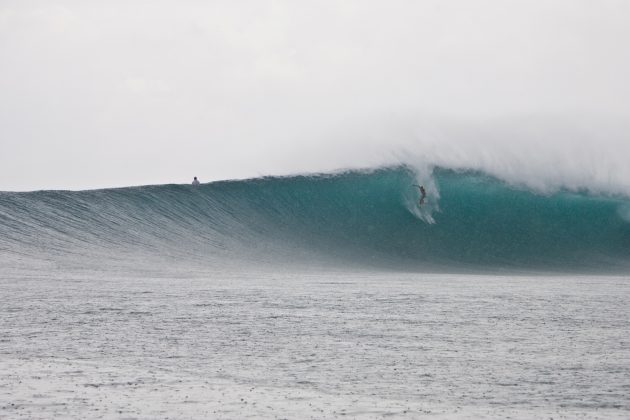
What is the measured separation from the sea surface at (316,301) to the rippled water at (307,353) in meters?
0.03

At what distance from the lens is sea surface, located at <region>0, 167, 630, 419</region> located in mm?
7305

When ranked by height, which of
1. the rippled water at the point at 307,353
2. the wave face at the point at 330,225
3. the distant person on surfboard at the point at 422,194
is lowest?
the rippled water at the point at 307,353

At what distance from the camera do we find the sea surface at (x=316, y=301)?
24.0 ft

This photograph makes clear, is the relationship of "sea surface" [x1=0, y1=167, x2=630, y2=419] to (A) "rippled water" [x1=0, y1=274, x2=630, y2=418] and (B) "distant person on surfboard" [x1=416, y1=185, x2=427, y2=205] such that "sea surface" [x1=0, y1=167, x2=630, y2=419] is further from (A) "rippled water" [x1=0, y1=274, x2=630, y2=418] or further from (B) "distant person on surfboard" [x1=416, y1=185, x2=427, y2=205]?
(B) "distant person on surfboard" [x1=416, y1=185, x2=427, y2=205]

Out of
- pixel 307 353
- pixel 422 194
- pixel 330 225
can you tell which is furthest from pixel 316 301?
pixel 422 194

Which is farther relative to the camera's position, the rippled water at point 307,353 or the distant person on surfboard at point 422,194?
the distant person on surfboard at point 422,194

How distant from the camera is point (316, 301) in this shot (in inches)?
561

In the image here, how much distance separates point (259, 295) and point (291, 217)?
529 inches

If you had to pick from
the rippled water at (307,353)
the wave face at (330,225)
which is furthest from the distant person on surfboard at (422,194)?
the rippled water at (307,353)

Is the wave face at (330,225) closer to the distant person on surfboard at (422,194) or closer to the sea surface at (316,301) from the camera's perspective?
the sea surface at (316,301)

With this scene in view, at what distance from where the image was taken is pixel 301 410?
22.1 feet

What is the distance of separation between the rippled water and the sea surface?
0.03 metres

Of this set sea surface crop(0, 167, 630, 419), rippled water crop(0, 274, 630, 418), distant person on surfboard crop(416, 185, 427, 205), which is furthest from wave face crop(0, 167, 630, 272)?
rippled water crop(0, 274, 630, 418)

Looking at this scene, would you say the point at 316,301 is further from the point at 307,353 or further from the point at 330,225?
the point at 330,225
